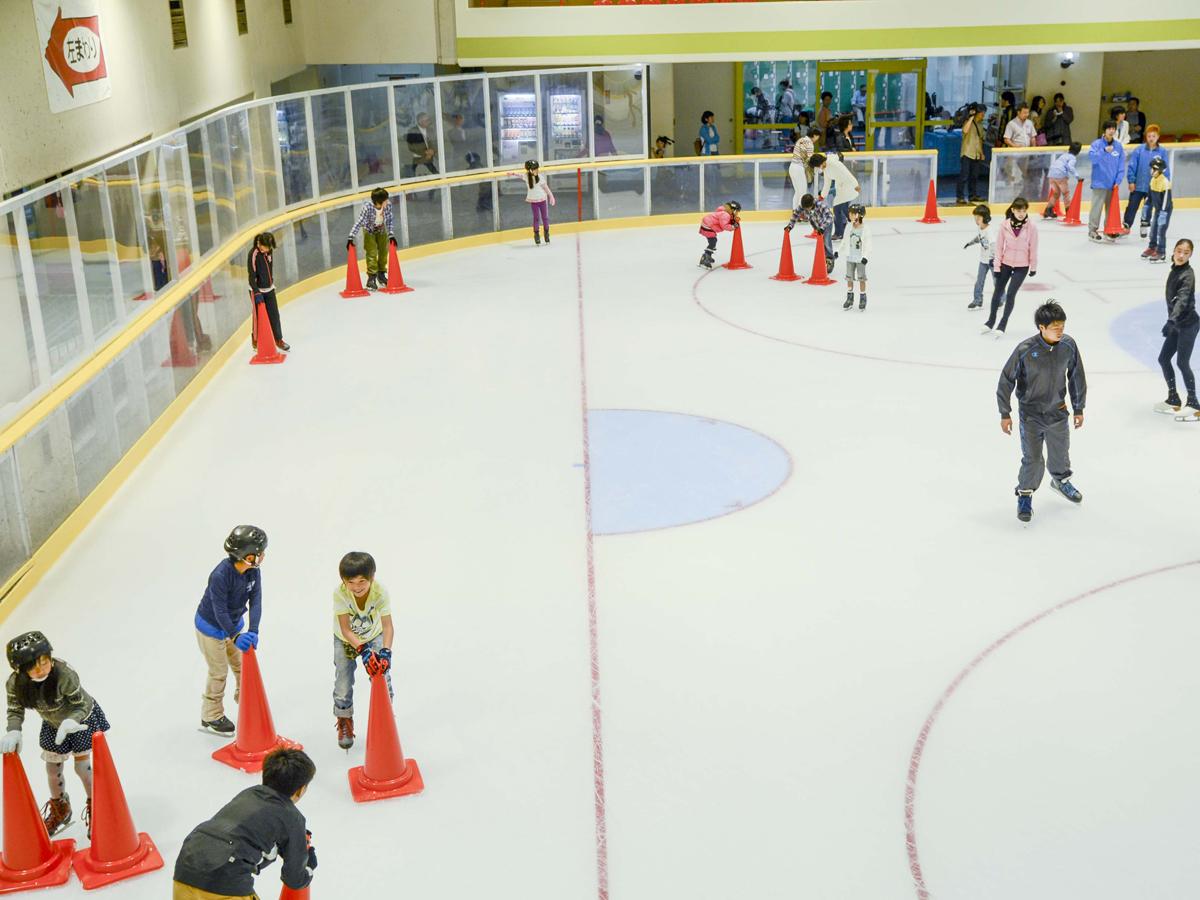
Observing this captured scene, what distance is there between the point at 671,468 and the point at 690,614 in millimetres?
2520

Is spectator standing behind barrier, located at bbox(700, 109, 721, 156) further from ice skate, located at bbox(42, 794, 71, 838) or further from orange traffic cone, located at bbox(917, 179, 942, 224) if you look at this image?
ice skate, located at bbox(42, 794, 71, 838)

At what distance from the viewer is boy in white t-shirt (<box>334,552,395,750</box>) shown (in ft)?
19.5

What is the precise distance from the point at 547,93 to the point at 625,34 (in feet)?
6.38

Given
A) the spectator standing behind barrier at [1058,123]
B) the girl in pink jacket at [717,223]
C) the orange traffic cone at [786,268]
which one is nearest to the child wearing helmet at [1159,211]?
the orange traffic cone at [786,268]

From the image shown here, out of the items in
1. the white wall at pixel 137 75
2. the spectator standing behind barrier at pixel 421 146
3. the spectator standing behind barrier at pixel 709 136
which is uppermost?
the white wall at pixel 137 75

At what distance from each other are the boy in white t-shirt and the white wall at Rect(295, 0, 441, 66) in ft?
54.5

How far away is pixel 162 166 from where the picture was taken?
11.9 meters

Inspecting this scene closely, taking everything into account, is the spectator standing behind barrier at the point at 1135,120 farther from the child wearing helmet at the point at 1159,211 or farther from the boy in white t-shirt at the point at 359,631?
the boy in white t-shirt at the point at 359,631

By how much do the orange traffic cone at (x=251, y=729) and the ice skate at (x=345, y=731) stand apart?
0.63 ft

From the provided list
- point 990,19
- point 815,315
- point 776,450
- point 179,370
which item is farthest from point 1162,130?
point 179,370

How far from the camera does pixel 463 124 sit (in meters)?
19.2

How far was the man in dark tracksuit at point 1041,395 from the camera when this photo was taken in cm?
848

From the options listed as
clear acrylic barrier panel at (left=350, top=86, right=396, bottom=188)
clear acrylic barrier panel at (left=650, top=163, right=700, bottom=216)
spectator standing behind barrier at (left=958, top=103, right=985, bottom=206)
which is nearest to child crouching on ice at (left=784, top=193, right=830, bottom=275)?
clear acrylic barrier panel at (left=650, top=163, right=700, bottom=216)

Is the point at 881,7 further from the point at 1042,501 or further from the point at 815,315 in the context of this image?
the point at 1042,501
